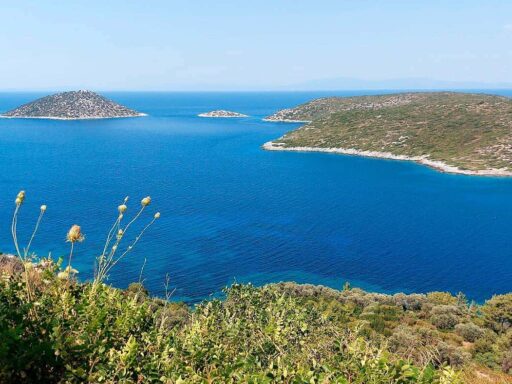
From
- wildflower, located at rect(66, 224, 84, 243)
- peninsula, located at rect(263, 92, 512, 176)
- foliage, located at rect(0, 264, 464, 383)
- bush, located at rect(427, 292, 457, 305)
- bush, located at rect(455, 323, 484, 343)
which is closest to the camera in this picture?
foliage, located at rect(0, 264, 464, 383)

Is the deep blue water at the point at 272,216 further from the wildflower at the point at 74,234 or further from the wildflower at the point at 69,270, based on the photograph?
the wildflower at the point at 74,234

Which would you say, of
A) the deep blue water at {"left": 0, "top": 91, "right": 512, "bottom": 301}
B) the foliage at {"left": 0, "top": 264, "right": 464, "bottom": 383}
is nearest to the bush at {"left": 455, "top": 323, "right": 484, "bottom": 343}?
the deep blue water at {"left": 0, "top": 91, "right": 512, "bottom": 301}

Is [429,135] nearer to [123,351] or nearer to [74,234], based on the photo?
[74,234]

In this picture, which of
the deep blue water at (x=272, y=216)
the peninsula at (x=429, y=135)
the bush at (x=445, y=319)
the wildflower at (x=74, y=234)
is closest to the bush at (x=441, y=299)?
the bush at (x=445, y=319)

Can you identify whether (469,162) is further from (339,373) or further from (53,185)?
(339,373)

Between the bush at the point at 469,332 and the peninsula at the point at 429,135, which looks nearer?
the bush at the point at 469,332

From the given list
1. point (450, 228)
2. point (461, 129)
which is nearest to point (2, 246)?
point (450, 228)

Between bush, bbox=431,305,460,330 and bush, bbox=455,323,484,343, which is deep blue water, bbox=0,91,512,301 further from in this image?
bush, bbox=455,323,484,343
